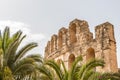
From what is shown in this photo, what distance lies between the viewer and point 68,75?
40.5ft

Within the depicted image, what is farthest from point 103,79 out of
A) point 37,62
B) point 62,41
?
point 62,41

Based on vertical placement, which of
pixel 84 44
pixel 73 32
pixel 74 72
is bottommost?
pixel 74 72

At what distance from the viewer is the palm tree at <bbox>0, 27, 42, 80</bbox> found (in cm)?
1162

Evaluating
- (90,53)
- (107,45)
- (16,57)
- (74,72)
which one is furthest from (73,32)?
(16,57)

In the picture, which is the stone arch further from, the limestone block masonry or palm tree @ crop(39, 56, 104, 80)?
palm tree @ crop(39, 56, 104, 80)

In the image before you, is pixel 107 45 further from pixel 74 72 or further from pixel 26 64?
pixel 26 64

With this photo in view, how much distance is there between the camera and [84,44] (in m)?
20.7

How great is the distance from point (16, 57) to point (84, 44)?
955cm

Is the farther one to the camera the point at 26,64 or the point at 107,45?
the point at 107,45

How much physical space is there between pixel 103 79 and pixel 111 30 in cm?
586

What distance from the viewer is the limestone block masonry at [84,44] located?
1875cm

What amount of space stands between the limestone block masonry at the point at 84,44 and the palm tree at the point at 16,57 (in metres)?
7.71

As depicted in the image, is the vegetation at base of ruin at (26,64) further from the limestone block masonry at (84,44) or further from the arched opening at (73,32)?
the arched opening at (73,32)

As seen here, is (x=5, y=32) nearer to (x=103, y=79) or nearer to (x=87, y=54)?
(x=103, y=79)
